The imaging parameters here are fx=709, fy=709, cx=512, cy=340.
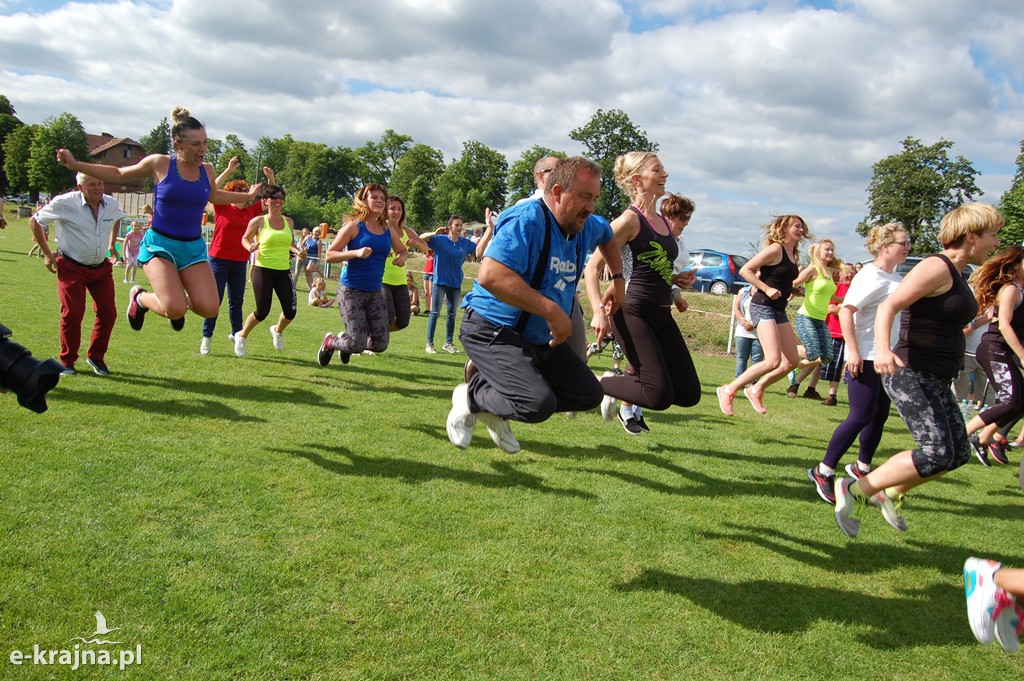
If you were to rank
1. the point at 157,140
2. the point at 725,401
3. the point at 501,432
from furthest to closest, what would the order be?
1. the point at 157,140
2. the point at 725,401
3. the point at 501,432

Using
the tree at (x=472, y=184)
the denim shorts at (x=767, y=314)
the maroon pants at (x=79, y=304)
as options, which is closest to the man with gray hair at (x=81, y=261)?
the maroon pants at (x=79, y=304)

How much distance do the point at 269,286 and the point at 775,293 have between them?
20.2ft

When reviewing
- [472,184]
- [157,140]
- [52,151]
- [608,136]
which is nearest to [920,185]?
[608,136]

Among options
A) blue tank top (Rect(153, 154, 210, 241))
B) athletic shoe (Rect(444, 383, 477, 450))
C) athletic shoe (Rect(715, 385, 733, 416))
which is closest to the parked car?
athletic shoe (Rect(715, 385, 733, 416))

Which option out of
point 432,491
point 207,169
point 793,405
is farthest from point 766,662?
point 793,405

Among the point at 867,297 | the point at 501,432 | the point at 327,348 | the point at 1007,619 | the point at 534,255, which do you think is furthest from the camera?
the point at 327,348

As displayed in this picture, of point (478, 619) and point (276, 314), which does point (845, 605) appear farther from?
point (276, 314)

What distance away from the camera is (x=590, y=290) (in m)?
5.46

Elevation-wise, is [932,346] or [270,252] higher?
[270,252]

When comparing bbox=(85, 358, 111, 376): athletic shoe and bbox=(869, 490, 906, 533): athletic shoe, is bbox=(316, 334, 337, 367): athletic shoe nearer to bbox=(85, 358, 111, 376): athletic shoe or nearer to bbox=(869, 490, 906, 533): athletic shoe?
bbox=(85, 358, 111, 376): athletic shoe

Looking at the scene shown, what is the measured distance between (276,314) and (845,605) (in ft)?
43.3

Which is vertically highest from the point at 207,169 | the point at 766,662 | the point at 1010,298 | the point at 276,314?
the point at 207,169

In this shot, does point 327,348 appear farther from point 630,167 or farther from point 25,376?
point 25,376

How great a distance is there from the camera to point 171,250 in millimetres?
6398
